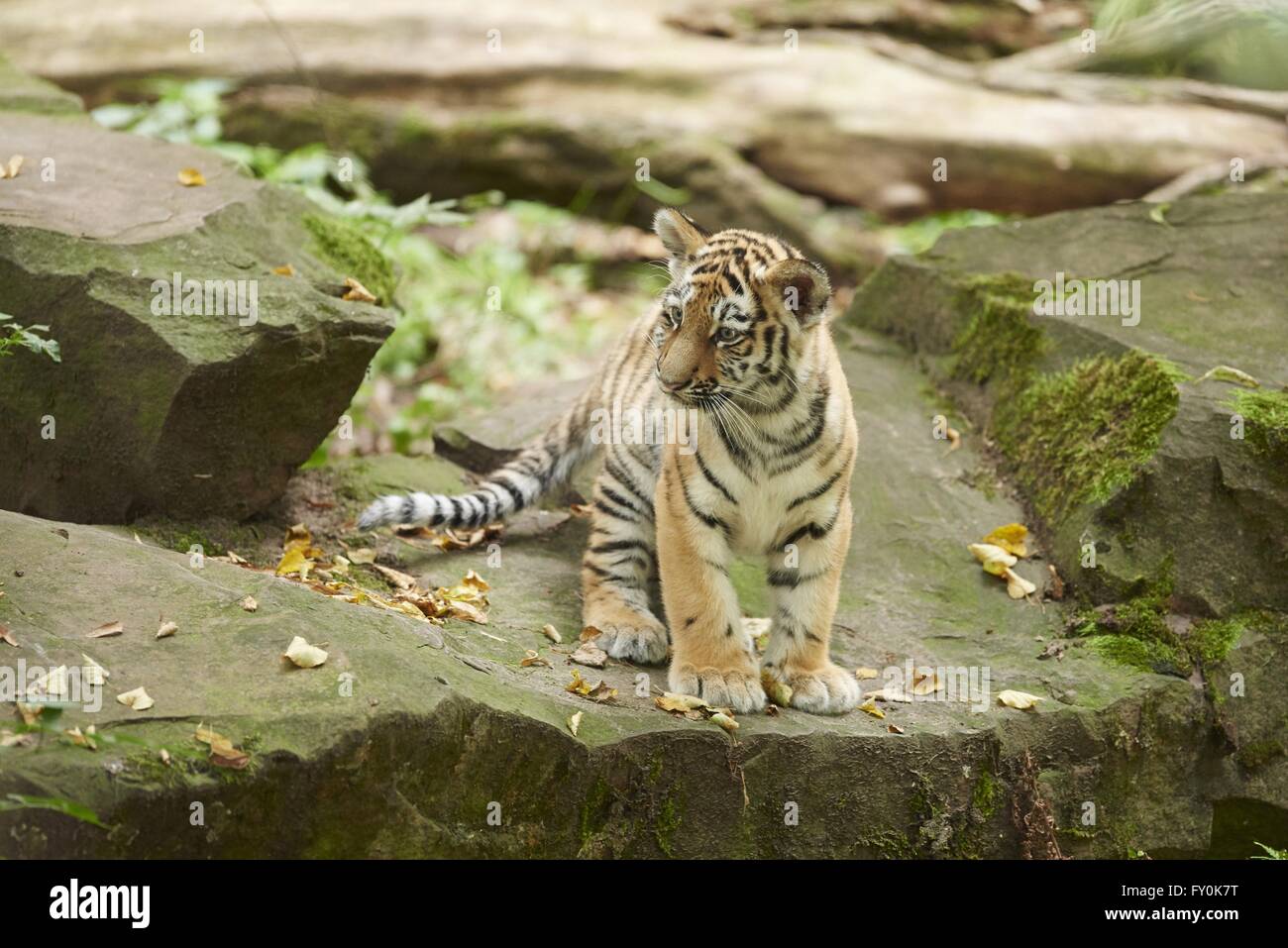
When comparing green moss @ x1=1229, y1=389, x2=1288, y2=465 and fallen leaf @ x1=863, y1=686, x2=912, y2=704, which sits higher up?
green moss @ x1=1229, y1=389, x2=1288, y2=465

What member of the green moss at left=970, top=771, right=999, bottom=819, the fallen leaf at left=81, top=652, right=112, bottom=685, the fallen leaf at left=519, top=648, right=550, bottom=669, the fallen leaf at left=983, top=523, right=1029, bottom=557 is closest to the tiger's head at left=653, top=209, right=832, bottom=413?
the fallen leaf at left=519, top=648, right=550, bottom=669

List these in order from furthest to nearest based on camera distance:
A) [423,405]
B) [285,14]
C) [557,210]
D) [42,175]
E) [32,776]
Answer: [557,210] → [285,14] → [423,405] → [42,175] → [32,776]

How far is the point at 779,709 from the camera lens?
15.3 ft

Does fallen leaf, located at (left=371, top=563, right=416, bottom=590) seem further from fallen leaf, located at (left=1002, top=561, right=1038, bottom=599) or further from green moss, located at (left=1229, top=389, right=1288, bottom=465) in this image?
green moss, located at (left=1229, top=389, right=1288, bottom=465)

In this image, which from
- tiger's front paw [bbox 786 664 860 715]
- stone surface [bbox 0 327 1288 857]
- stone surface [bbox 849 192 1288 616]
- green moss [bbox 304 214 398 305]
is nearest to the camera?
stone surface [bbox 0 327 1288 857]

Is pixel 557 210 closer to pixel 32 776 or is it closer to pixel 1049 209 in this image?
pixel 1049 209

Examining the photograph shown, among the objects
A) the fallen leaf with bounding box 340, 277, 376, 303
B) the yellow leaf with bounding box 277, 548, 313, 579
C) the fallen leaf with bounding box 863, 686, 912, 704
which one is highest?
the fallen leaf with bounding box 340, 277, 376, 303

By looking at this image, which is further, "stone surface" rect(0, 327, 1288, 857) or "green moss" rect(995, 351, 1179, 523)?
"green moss" rect(995, 351, 1179, 523)

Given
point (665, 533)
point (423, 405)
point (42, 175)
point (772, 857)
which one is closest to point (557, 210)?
point (423, 405)

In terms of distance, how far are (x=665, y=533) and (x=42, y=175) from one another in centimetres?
328

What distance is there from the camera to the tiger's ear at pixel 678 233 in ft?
16.3

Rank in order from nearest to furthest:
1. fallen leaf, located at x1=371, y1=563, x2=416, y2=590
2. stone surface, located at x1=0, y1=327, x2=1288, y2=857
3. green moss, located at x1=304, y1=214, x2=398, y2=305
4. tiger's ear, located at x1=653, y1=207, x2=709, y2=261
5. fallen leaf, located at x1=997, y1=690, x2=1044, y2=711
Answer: stone surface, located at x1=0, y1=327, x2=1288, y2=857 < fallen leaf, located at x1=997, y1=690, x2=1044, y2=711 < tiger's ear, located at x1=653, y1=207, x2=709, y2=261 < fallen leaf, located at x1=371, y1=563, x2=416, y2=590 < green moss, located at x1=304, y1=214, x2=398, y2=305

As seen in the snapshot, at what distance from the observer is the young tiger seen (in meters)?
4.64

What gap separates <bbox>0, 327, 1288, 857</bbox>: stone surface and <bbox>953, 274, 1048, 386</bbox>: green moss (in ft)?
2.61
